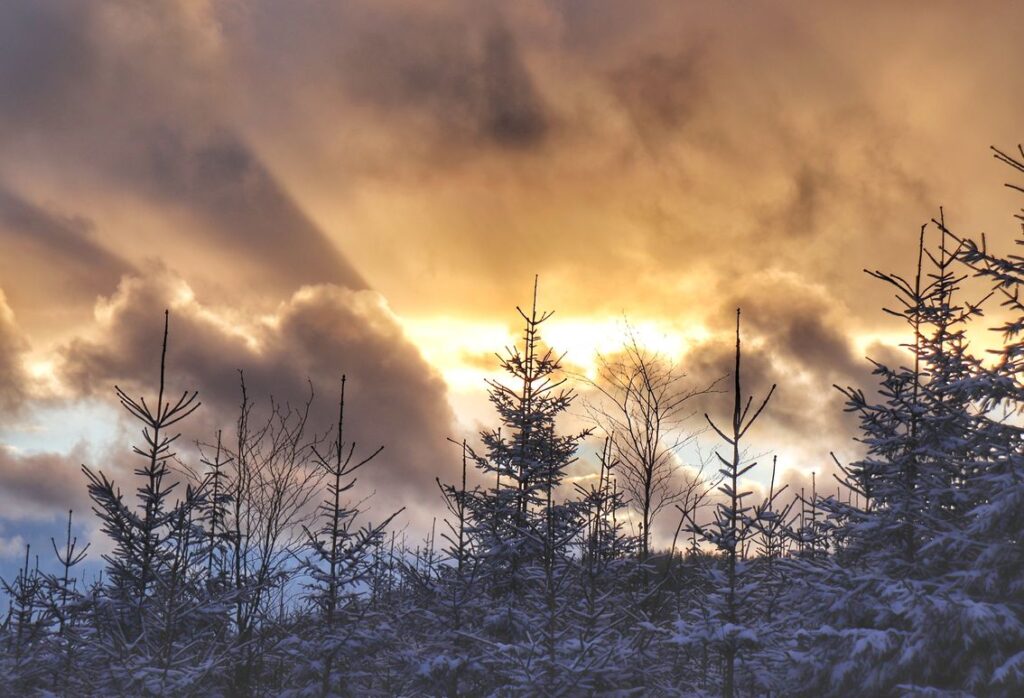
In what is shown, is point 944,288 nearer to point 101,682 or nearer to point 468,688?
point 468,688

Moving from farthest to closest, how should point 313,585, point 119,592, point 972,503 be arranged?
point 119,592
point 313,585
point 972,503

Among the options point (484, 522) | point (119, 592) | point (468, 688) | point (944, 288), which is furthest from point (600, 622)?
point (119, 592)

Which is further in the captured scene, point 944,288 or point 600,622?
point 600,622

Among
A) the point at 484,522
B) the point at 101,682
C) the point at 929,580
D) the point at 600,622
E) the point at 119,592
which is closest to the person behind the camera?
the point at 929,580

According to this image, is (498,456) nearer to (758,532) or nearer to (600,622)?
(600,622)

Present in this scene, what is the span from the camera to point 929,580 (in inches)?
507

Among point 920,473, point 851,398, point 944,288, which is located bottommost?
point 920,473

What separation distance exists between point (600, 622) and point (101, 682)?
977 centimetres

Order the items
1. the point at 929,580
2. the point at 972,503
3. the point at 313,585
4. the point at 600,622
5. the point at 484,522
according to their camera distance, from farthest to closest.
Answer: the point at 484,522, the point at 313,585, the point at 600,622, the point at 972,503, the point at 929,580

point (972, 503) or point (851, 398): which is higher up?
point (851, 398)

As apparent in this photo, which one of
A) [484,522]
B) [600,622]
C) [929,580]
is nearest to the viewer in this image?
[929,580]

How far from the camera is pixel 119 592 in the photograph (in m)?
20.0

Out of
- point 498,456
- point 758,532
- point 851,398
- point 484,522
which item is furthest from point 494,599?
point 851,398

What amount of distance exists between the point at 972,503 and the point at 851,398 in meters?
2.64
